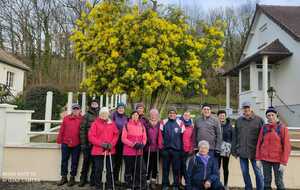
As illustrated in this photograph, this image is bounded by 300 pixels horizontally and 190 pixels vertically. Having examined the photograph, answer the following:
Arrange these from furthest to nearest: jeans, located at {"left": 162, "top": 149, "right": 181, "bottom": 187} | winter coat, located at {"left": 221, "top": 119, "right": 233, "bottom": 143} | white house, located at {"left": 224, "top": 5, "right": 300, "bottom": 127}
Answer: white house, located at {"left": 224, "top": 5, "right": 300, "bottom": 127} < winter coat, located at {"left": 221, "top": 119, "right": 233, "bottom": 143} < jeans, located at {"left": 162, "top": 149, "right": 181, "bottom": 187}

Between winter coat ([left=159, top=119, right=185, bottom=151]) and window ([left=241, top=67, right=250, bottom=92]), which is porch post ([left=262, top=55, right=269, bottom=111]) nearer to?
window ([left=241, top=67, right=250, bottom=92])

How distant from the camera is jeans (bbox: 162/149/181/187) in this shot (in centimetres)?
710

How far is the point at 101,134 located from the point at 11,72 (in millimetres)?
22922

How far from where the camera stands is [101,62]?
8938 millimetres

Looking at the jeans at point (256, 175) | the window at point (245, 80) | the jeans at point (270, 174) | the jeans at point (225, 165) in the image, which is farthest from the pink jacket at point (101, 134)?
the window at point (245, 80)

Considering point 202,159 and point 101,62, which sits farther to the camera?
point 101,62

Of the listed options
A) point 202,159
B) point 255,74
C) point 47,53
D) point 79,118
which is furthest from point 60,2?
point 202,159

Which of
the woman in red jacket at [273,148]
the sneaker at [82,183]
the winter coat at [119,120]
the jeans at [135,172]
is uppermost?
the winter coat at [119,120]

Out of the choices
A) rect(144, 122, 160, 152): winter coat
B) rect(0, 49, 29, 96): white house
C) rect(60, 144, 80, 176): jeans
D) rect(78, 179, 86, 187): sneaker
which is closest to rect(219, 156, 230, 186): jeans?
rect(144, 122, 160, 152): winter coat

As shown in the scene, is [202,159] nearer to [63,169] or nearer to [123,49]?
[63,169]

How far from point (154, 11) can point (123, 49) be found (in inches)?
55.1

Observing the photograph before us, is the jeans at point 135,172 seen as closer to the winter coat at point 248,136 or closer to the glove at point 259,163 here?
the winter coat at point 248,136

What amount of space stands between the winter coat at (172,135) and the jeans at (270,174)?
1.74 meters

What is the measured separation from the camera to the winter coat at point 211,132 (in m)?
6.83
